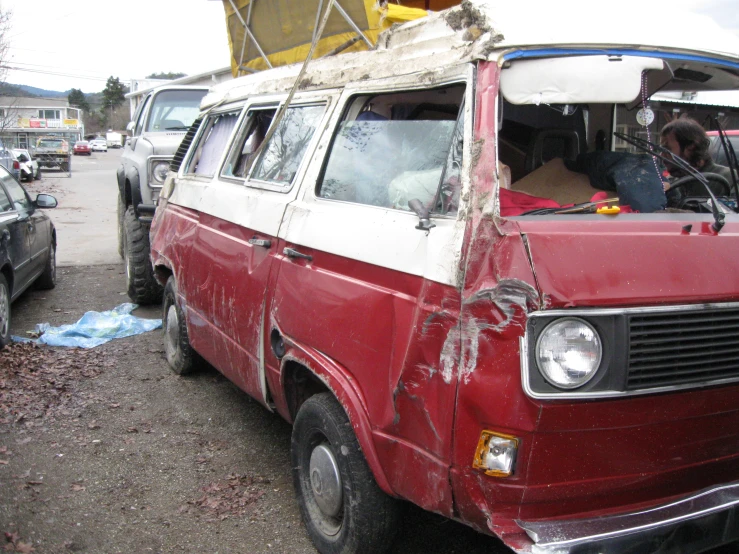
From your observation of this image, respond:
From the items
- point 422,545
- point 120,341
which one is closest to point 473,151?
point 422,545

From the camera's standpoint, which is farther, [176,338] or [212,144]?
[176,338]

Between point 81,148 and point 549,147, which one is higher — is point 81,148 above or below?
below

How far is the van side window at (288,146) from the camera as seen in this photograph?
3505mm

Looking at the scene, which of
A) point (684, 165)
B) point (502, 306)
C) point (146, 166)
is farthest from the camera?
point (146, 166)

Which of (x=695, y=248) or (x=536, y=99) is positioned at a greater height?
(x=536, y=99)

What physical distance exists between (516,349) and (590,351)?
0.77 ft

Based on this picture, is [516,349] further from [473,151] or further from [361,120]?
[361,120]

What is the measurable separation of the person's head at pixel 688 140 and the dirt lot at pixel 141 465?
2311 mm

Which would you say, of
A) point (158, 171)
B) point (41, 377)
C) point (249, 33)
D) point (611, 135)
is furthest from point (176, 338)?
point (611, 135)

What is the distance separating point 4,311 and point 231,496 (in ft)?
11.9

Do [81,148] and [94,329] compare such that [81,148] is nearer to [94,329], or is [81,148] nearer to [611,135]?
[94,329]

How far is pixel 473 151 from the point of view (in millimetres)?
2430

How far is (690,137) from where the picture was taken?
12.9 feet

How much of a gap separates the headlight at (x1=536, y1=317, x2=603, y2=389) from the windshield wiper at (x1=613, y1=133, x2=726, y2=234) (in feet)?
2.33
